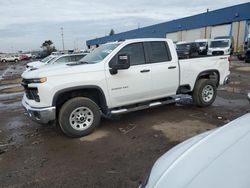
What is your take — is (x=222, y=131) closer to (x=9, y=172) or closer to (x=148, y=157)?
(x=148, y=157)

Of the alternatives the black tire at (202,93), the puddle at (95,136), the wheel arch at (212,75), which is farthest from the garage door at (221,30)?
the puddle at (95,136)

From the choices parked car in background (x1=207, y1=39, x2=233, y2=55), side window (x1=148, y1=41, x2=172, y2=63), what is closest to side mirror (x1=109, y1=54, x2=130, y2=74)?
side window (x1=148, y1=41, x2=172, y2=63)

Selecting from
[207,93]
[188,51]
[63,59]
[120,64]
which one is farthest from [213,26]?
[120,64]

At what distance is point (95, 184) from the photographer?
12.9 feet

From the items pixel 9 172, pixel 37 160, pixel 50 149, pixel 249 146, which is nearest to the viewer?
pixel 249 146

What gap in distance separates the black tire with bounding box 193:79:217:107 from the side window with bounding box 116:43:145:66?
2.08 metres

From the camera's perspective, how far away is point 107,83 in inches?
237

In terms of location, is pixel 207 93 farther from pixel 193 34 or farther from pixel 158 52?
pixel 193 34

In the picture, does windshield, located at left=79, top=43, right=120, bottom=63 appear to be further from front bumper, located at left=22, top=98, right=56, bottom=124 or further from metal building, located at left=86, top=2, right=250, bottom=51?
metal building, located at left=86, top=2, right=250, bottom=51

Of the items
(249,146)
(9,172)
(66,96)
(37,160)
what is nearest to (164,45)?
(66,96)

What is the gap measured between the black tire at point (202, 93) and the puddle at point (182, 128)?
127 cm

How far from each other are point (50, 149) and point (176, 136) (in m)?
2.54

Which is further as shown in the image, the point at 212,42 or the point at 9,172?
the point at 212,42

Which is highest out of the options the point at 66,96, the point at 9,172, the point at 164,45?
the point at 164,45
